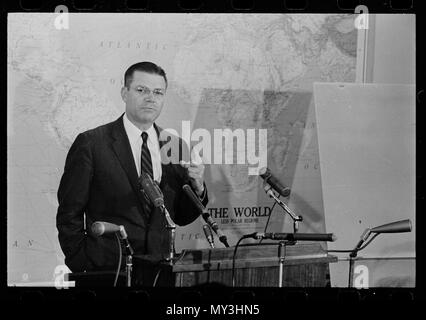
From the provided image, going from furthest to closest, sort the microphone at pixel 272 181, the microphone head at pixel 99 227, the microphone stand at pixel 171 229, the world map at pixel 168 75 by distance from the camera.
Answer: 1. the microphone at pixel 272 181
2. the world map at pixel 168 75
3. the microphone stand at pixel 171 229
4. the microphone head at pixel 99 227

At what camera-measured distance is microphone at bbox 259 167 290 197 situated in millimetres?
4320

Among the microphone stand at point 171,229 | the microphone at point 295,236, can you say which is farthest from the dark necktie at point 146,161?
the microphone at point 295,236

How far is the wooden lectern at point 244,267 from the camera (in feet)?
13.0

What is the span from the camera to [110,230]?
4.06 m

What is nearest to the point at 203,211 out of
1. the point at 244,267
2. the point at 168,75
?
the point at 244,267

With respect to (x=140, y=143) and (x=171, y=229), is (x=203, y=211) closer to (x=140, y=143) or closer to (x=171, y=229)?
(x=171, y=229)

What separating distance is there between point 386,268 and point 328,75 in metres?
1.22

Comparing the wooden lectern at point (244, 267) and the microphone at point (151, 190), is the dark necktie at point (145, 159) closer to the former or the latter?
the microphone at point (151, 190)

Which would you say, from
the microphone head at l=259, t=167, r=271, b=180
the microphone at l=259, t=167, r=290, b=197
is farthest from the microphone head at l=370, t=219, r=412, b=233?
the microphone head at l=259, t=167, r=271, b=180

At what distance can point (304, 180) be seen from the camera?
437 cm

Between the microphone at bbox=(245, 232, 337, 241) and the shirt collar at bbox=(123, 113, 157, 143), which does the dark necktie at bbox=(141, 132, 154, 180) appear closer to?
the shirt collar at bbox=(123, 113, 157, 143)

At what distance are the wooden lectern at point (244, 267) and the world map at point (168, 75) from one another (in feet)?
0.83

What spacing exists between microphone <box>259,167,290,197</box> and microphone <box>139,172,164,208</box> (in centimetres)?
63
